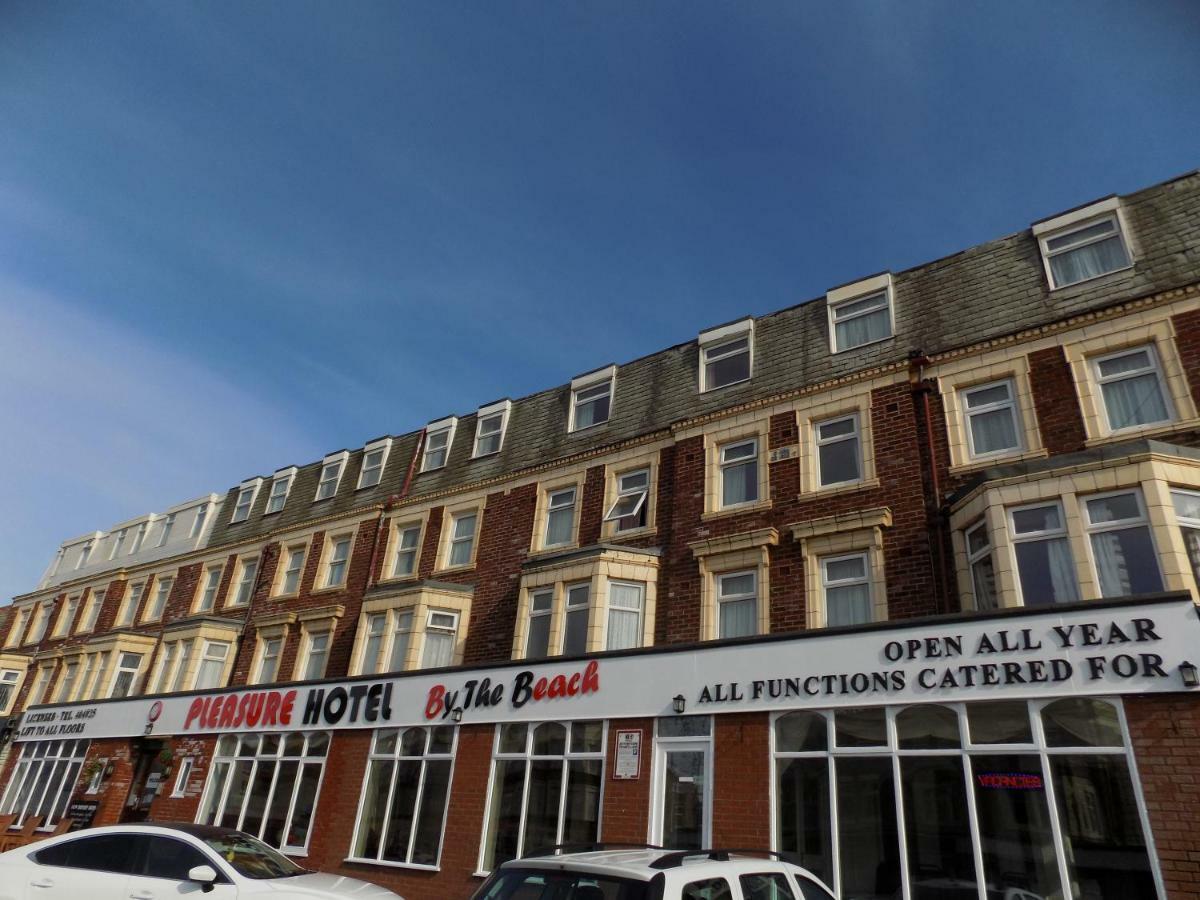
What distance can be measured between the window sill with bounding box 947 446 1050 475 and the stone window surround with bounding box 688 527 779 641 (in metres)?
3.55

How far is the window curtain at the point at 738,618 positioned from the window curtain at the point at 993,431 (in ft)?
17.0

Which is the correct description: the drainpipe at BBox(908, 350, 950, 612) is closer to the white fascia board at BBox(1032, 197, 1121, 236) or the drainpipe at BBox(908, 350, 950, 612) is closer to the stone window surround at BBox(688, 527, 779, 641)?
the stone window surround at BBox(688, 527, 779, 641)

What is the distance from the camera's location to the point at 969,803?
953cm

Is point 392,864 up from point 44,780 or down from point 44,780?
down

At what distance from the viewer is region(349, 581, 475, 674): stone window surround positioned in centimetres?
1900

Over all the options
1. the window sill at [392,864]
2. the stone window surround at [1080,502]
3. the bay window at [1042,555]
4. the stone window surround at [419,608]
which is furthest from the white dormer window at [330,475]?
the bay window at [1042,555]

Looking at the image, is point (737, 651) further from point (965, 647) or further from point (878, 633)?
point (965, 647)

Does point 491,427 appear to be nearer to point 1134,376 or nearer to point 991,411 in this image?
point 991,411

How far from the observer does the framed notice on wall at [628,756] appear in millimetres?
12375

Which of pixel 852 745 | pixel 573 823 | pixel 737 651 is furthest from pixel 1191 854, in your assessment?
pixel 573 823

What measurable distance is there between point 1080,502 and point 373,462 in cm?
2073

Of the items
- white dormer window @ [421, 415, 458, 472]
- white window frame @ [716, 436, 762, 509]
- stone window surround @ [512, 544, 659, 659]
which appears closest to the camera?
stone window surround @ [512, 544, 659, 659]

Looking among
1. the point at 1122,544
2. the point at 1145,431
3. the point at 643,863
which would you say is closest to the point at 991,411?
the point at 1145,431

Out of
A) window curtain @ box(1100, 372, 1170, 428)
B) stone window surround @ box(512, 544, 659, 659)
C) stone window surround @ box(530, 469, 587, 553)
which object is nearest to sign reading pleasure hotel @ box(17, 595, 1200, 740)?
stone window surround @ box(512, 544, 659, 659)
